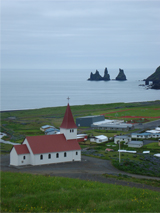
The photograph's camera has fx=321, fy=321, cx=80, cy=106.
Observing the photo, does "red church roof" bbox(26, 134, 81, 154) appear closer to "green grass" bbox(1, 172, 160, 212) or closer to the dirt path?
the dirt path

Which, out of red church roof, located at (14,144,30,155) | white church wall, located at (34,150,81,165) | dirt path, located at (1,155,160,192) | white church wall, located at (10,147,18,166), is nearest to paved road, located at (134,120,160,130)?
dirt path, located at (1,155,160,192)

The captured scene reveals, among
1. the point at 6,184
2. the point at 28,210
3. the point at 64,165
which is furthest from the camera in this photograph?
the point at 64,165

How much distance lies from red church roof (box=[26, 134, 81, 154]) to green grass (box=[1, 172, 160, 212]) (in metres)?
13.6

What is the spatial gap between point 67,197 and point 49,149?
1778cm

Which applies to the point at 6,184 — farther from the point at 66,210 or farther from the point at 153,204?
the point at 153,204

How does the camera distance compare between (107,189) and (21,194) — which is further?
(107,189)

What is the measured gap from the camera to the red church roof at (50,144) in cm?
3362

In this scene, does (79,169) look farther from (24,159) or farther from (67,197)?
(67,197)

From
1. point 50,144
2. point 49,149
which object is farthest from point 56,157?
point 50,144

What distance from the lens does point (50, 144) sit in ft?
113

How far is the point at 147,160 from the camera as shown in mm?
35094

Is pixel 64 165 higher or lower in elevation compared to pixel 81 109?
lower

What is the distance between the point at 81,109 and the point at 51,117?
59.7 ft

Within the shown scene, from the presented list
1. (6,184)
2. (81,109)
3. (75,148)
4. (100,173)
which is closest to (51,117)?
(81,109)
